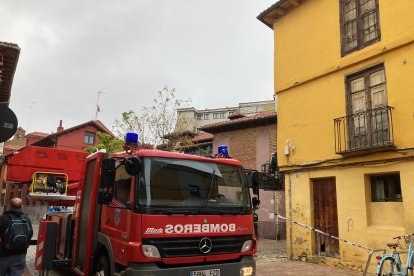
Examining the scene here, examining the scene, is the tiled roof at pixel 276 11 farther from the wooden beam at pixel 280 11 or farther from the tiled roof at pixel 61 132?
the tiled roof at pixel 61 132

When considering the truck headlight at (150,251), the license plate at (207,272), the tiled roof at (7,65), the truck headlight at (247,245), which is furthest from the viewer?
the tiled roof at (7,65)

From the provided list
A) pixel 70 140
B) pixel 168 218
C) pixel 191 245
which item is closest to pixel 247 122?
pixel 191 245

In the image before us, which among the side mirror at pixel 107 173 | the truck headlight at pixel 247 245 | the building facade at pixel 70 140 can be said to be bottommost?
the truck headlight at pixel 247 245

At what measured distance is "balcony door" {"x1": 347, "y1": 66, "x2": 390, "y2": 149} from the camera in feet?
31.7

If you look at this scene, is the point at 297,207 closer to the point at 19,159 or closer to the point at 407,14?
the point at 407,14

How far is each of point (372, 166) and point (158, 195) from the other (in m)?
6.85

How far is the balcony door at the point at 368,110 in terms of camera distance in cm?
966

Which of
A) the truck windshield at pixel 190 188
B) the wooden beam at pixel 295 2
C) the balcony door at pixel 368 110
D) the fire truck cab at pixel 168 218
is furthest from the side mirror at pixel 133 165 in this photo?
the wooden beam at pixel 295 2

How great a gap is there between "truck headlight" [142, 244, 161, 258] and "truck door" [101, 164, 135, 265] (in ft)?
0.96

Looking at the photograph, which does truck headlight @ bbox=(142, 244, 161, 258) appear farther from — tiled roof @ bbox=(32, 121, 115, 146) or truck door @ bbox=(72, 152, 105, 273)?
tiled roof @ bbox=(32, 121, 115, 146)

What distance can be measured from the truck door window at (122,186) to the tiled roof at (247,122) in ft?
50.4

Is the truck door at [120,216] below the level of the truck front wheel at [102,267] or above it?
above

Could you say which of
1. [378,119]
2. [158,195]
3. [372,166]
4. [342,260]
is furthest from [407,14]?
[158,195]

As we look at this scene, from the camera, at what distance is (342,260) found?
1024 cm
